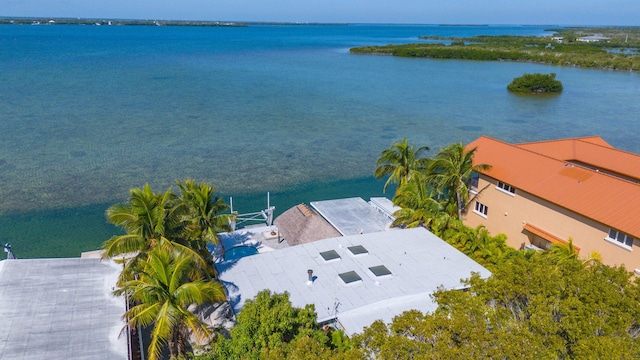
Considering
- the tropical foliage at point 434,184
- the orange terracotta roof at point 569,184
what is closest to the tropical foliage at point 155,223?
the tropical foliage at point 434,184

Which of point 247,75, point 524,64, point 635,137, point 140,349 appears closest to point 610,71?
point 524,64

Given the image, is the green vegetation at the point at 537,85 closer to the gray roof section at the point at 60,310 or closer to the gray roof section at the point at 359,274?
the gray roof section at the point at 359,274

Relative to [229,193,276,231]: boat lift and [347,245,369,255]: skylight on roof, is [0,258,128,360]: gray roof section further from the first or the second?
[347,245,369,255]: skylight on roof

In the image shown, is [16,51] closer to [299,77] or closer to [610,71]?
[299,77]

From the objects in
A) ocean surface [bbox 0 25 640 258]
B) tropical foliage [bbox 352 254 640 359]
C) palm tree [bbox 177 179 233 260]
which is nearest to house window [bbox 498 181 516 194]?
tropical foliage [bbox 352 254 640 359]

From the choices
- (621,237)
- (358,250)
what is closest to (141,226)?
(358,250)

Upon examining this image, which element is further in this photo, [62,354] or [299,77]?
[299,77]

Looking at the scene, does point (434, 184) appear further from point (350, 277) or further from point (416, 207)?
point (350, 277)
